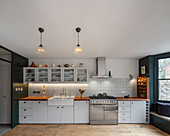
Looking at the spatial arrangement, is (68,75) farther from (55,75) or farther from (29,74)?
(29,74)

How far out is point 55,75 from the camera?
497cm

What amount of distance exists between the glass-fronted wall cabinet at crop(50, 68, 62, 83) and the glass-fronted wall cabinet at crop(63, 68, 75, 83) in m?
0.18

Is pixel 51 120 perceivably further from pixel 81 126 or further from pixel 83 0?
pixel 83 0

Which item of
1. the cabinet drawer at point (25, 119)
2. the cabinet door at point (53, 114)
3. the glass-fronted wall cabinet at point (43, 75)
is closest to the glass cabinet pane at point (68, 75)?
the glass-fronted wall cabinet at point (43, 75)

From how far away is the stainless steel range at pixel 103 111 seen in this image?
444 centimetres

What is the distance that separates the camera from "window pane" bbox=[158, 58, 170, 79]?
4.22 meters

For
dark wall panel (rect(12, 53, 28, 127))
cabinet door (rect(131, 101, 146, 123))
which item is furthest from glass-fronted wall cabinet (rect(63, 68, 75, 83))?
cabinet door (rect(131, 101, 146, 123))

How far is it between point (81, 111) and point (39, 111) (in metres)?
1.49

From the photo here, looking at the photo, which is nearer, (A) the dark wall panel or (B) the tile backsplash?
(A) the dark wall panel

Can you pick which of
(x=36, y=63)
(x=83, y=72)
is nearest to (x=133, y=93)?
(x=83, y=72)

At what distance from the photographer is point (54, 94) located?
17.1ft

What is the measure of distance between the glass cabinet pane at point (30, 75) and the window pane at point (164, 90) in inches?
183

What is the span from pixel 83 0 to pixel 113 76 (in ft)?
13.6

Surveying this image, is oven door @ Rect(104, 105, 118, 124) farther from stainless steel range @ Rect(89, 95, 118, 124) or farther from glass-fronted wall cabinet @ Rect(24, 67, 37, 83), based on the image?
glass-fronted wall cabinet @ Rect(24, 67, 37, 83)
